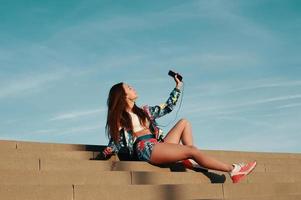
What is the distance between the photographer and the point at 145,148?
623cm

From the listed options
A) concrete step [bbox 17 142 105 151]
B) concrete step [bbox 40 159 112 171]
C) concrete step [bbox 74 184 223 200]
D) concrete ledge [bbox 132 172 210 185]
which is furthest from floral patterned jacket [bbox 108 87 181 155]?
concrete step [bbox 74 184 223 200]

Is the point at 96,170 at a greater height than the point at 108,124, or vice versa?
the point at 108,124

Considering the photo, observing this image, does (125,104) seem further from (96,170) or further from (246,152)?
(246,152)

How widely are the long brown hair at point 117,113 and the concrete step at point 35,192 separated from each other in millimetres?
1806

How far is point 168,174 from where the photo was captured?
19.4 ft

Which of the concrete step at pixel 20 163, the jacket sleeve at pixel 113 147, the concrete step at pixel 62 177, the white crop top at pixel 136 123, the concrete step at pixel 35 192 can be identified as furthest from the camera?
the white crop top at pixel 136 123

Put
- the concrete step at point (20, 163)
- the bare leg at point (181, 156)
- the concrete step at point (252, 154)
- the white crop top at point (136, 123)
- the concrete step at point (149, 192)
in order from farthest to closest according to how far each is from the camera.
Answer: the concrete step at point (252, 154) < the white crop top at point (136, 123) < the bare leg at point (181, 156) < the concrete step at point (20, 163) < the concrete step at point (149, 192)

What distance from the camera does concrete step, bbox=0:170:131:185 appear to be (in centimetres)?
492

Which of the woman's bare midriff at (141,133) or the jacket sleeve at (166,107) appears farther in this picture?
Answer: the jacket sleeve at (166,107)

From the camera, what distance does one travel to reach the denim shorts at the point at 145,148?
620 cm

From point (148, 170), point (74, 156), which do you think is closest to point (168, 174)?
point (148, 170)

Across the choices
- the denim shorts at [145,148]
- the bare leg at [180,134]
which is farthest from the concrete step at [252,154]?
the denim shorts at [145,148]

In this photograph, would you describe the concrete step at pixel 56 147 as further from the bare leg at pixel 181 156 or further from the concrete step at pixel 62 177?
the concrete step at pixel 62 177

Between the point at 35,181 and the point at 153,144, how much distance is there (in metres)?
1.68
